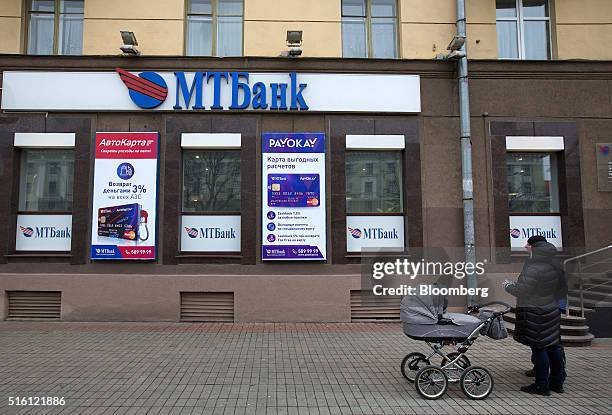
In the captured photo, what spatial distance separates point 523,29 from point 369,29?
12.3ft

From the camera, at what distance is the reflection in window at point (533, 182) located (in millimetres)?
10508

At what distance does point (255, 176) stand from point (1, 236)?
19.0 feet

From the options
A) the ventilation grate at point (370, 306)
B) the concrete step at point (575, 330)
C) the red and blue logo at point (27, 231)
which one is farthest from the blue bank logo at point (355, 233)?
the red and blue logo at point (27, 231)

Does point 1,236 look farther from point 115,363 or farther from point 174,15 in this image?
point 174,15

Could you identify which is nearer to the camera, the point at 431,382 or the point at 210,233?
the point at 431,382

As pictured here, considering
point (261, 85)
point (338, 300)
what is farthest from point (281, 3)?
point (338, 300)

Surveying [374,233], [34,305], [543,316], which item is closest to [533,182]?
[374,233]

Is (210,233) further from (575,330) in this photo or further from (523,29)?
(523,29)

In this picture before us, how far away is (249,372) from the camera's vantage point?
20.6ft

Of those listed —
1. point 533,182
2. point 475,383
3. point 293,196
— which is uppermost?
point 533,182

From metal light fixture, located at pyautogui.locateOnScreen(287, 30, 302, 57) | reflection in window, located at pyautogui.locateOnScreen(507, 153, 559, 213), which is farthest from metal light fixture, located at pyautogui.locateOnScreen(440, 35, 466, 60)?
metal light fixture, located at pyautogui.locateOnScreen(287, 30, 302, 57)

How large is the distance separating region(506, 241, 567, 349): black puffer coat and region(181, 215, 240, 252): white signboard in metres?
6.07

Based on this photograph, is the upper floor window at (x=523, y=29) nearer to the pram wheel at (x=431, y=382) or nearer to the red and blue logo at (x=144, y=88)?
the red and blue logo at (x=144, y=88)

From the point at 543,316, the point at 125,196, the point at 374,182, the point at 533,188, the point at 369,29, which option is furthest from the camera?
the point at 369,29
